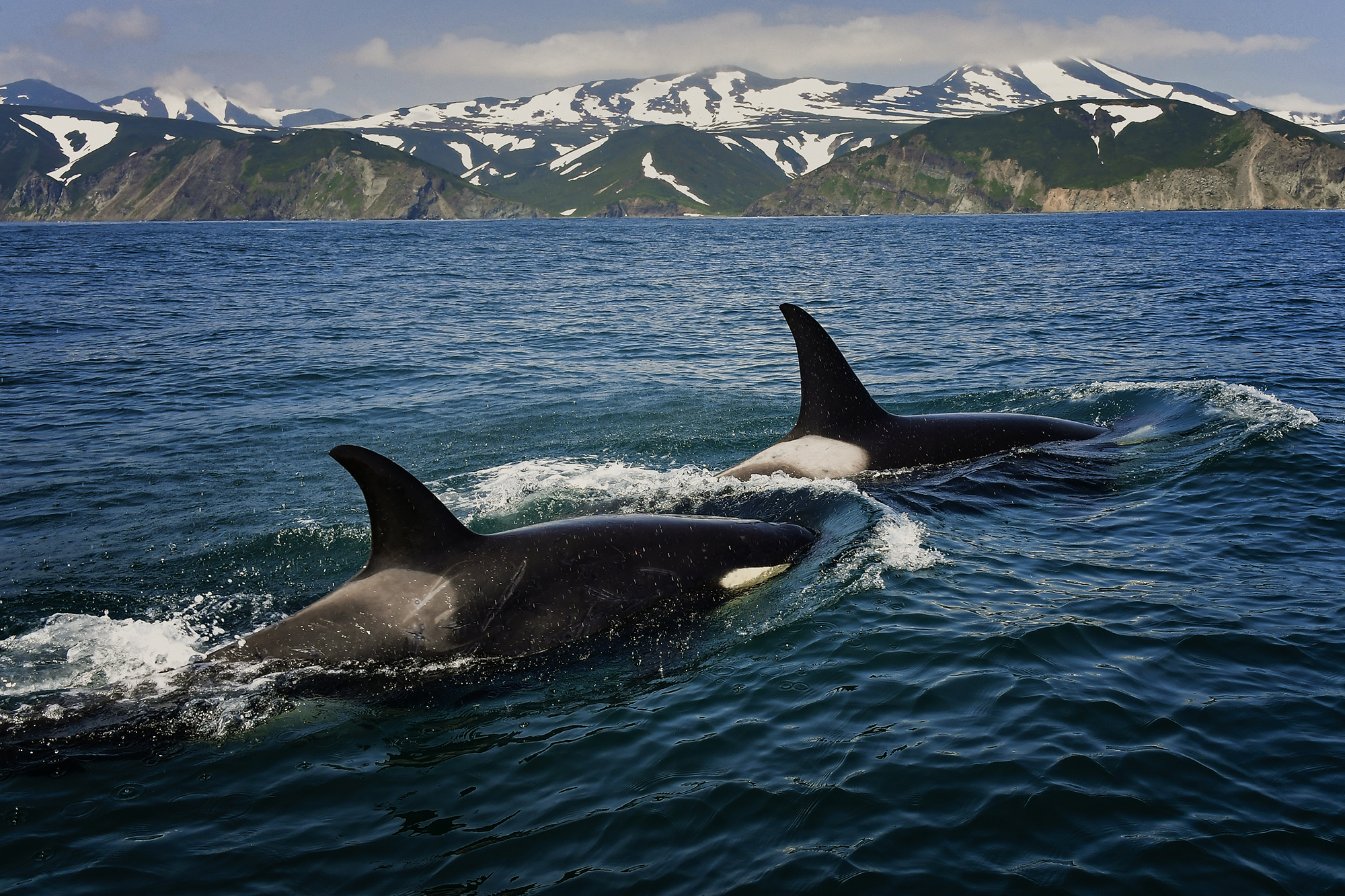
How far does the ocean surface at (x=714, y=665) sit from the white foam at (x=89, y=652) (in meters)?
0.05

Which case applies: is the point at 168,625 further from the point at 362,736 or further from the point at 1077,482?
the point at 1077,482

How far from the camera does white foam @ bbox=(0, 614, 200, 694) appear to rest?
26.7ft

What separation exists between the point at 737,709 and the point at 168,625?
5.85m

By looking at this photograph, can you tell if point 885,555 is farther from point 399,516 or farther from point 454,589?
point 399,516

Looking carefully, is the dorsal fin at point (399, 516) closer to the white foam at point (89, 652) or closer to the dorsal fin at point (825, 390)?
the white foam at point (89, 652)

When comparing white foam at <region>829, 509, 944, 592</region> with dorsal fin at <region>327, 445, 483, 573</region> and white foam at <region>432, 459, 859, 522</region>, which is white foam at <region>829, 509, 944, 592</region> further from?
dorsal fin at <region>327, 445, 483, 573</region>

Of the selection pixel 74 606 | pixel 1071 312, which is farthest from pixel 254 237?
pixel 74 606

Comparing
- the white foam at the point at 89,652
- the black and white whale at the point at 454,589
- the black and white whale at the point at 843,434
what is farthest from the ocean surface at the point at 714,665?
the black and white whale at the point at 843,434

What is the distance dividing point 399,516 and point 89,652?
11.0 feet

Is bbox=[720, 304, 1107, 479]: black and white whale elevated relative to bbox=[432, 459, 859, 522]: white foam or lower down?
elevated

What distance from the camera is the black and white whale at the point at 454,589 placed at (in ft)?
26.6

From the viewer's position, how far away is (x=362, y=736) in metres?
7.27

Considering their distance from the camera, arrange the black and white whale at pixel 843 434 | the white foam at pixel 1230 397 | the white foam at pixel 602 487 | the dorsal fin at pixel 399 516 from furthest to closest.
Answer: the white foam at pixel 1230 397, the black and white whale at pixel 843 434, the white foam at pixel 602 487, the dorsal fin at pixel 399 516

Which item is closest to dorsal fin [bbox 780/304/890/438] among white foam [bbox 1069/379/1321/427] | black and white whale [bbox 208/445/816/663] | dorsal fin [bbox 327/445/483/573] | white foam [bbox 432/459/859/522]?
white foam [bbox 432/459/859/522]
